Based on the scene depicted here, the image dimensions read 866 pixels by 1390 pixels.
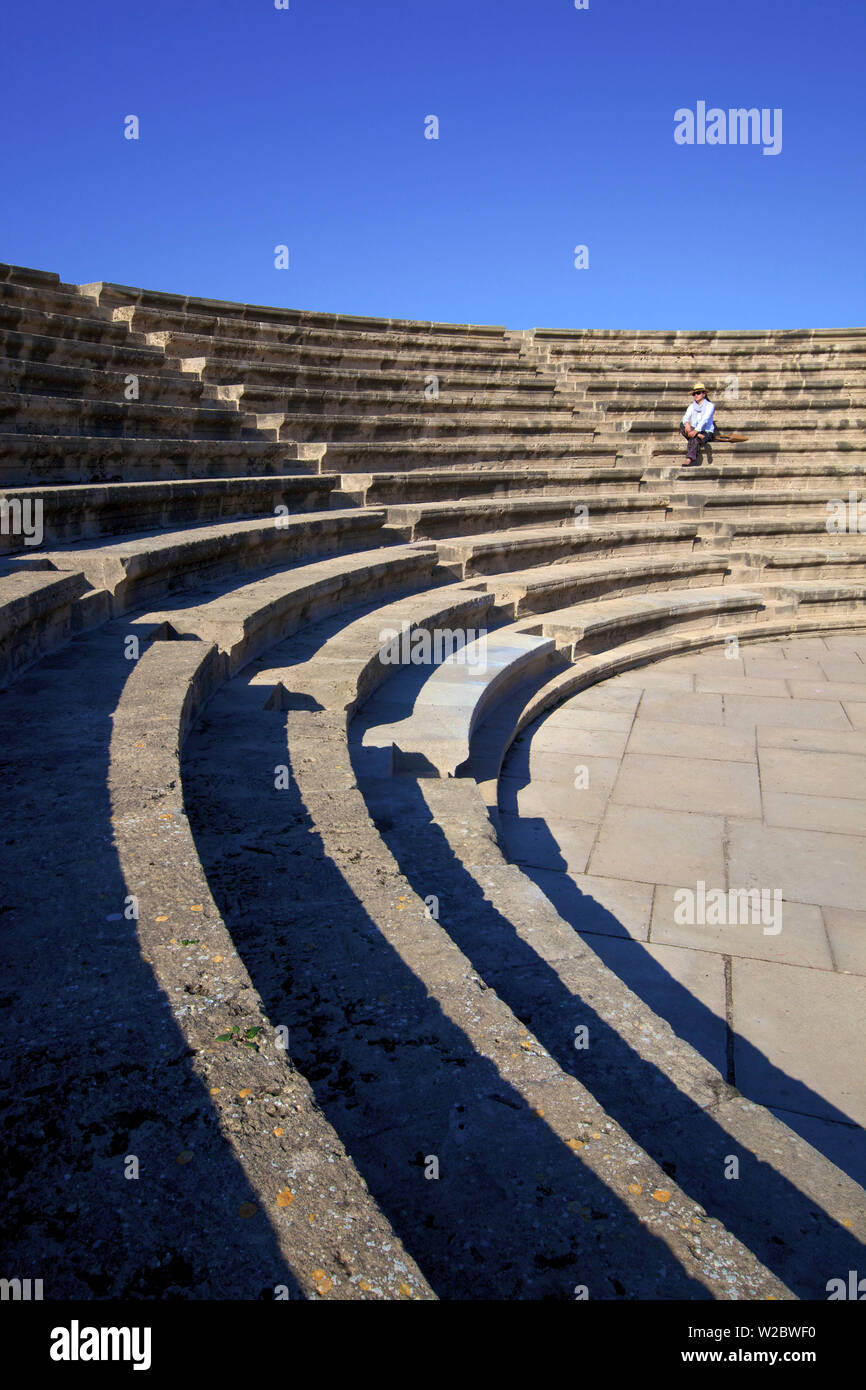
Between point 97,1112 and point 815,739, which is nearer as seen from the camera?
point 97,1112

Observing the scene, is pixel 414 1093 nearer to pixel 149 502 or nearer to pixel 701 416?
pixel 149 502

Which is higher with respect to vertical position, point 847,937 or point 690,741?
point 690,741

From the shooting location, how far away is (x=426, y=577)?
842 cm

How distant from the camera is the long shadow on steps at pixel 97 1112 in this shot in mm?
1312

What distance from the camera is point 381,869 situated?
289 cm

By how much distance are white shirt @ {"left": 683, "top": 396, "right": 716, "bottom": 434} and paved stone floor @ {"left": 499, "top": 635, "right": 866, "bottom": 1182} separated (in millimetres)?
5624

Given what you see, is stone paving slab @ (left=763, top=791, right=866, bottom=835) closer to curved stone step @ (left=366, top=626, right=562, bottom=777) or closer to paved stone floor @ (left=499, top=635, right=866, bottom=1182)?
paved stone floor @ (left=499, top=635, right=866, bottom=1182)

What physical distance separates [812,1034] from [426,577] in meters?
5.91

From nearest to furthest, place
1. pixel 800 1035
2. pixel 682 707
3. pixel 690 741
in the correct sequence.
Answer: pixel 800 1035 → pixel 690 741 → pixel 682 707

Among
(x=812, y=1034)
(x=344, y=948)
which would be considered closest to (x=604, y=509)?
(x=812, y=1034)

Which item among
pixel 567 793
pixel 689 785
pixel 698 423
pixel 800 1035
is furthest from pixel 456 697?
pixel 698 423

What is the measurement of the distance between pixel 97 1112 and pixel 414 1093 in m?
0.66
